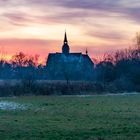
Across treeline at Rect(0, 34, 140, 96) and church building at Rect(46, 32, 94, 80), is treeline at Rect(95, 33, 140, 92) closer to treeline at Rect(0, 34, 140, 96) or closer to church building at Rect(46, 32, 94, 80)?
treeline at Rect(0, 34, 140, 96)

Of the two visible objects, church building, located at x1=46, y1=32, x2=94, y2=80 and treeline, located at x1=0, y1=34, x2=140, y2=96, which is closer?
treeline, located at x1=0, y1=34, x2=140, y2=96

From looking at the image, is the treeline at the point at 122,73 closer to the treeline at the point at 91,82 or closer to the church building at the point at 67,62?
the treeline at the point at 91,82

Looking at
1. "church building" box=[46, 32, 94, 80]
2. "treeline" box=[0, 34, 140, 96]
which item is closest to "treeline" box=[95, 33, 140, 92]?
"treeline" box=[0, 34, 140, 96]

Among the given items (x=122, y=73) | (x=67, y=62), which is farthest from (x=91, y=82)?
(x=67, y=62)

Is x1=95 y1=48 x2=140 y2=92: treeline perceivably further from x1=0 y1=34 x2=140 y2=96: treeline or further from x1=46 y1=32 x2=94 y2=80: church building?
x1=46 y1=32 x2=94 y2=80: church building

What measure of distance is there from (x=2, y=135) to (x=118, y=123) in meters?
6.77

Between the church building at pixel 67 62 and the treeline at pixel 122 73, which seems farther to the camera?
the church building at pixel 67 62

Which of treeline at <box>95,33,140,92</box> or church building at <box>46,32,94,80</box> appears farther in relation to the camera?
church building at <box>46,32,94,80</box>

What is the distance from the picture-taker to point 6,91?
63.5 metres

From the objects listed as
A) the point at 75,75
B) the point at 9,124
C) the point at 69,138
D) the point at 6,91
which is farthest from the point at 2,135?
the point at 75,75

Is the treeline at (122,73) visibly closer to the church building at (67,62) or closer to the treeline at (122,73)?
the treeline at (122,73)

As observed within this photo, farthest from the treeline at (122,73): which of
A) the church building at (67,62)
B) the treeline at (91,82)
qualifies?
the church building at (67,62)

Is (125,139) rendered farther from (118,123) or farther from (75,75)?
(75,75)

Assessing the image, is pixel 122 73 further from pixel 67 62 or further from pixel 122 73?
pixel 67 62
